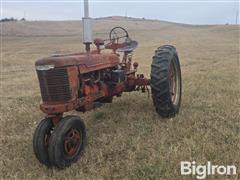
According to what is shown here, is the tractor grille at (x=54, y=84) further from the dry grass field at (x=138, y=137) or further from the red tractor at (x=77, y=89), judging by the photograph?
the dry grass field at (x=138, y=137)

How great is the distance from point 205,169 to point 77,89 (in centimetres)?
216

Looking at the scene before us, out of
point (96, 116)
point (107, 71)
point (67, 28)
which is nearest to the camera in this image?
point (107, 71)

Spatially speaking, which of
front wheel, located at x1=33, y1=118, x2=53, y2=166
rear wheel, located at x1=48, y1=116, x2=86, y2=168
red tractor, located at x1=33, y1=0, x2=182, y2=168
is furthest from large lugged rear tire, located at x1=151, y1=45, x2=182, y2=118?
front wheel, located at x1=33, y1=118, x2=53, y2=166

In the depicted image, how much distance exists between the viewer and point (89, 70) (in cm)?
578

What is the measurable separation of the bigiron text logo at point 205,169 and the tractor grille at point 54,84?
1.90 meters

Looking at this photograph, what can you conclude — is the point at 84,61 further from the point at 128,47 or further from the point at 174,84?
the point at 174,84

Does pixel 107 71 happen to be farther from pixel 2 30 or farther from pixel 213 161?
pixel 2 30

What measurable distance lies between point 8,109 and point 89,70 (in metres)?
3.35

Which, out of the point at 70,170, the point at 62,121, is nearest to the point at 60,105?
the point at 62,121

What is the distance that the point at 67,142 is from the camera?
4.97 metres

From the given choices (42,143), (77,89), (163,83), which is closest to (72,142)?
(42,143)

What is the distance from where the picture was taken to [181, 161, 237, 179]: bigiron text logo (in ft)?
14.6

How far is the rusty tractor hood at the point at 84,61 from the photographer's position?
506cm

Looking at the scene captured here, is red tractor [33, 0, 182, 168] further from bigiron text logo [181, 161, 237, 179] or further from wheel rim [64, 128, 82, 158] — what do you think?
bigiron text logo [181, 161, 237, 179]
